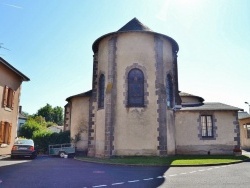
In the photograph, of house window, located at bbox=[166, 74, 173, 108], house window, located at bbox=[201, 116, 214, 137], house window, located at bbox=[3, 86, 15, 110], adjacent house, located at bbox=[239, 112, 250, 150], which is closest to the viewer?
house window, located at bbox=[166, 74, 173, 108]

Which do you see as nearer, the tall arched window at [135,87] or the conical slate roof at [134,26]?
the tall arched window at [135,87]

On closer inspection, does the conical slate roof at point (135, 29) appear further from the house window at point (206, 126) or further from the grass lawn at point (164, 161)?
the grass lawn at point (164, 161)

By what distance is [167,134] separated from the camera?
16406mm

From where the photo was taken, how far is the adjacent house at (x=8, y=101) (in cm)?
1750

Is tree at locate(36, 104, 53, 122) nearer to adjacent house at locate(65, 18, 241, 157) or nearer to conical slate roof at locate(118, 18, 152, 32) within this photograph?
adjacent house at locate(65, 18, 241, 157)

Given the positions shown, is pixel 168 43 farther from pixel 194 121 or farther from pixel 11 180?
pixel 11 180

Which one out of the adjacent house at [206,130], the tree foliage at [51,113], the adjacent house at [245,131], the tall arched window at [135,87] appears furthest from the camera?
the tree foliage at [51,113]

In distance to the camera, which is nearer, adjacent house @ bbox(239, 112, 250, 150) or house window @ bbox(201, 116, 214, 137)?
house window @ bbox(201, 116, 214, 137)

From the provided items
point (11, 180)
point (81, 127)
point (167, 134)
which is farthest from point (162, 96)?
point (11, 180)

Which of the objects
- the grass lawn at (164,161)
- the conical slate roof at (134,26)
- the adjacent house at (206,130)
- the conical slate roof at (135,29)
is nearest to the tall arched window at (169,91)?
the adjacent house at (206,130)

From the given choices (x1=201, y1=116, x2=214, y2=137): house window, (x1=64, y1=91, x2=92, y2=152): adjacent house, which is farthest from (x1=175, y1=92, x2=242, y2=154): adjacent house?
(x1=64, y1=91, x2=92, y2=152): adjacent house

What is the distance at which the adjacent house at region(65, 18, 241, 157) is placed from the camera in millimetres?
15758

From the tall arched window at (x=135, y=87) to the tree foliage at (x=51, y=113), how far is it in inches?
2682


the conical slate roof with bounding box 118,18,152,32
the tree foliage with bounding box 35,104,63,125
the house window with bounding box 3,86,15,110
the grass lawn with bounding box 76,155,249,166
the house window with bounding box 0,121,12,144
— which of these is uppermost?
the conical slate roof with bounding box 118,18,152,32
